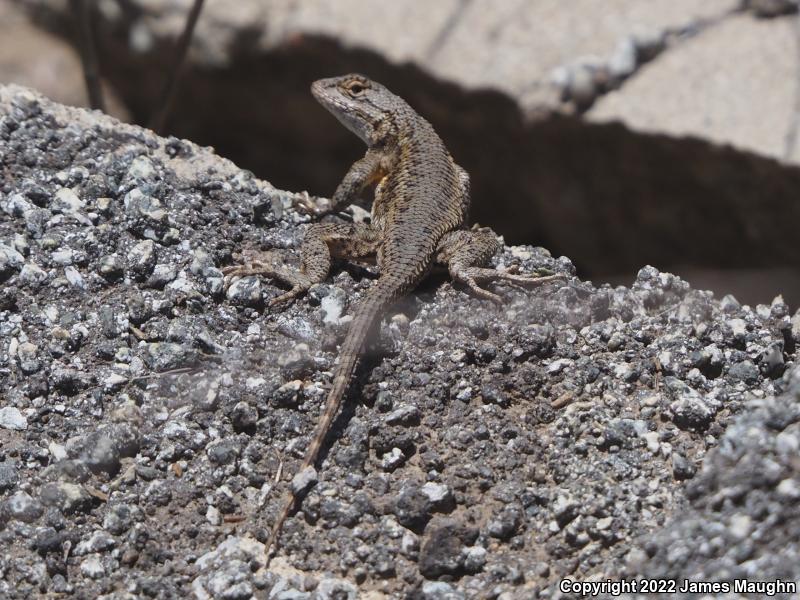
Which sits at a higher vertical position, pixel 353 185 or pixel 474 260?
pixel 353 185

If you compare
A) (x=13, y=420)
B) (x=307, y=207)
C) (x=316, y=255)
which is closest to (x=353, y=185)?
(x=307, y=207)

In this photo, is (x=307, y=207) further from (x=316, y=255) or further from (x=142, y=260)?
(x=142, y=260)

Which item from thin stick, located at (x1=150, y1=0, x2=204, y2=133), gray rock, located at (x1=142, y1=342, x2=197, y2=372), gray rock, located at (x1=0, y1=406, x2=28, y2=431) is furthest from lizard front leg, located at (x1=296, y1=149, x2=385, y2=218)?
gray rock, located at (x1=0, y1=406, x2=28, y2=431)

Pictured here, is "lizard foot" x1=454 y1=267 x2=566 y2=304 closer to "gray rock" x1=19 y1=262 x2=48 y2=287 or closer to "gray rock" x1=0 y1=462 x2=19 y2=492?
"gray rock" x1=19 y1=262 x2=48 y2=287

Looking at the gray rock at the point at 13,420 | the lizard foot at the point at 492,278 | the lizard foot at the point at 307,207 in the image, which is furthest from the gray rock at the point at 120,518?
the lizard foot at the point at 307,207

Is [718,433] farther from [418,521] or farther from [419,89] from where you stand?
[419,89]

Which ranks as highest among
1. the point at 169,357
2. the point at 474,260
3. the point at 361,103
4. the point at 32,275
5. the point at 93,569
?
the point at 361,103
